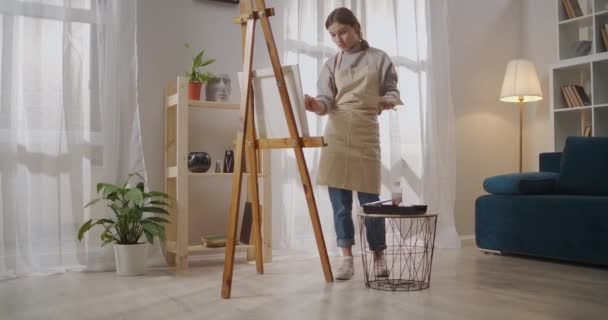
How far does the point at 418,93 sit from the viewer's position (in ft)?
13.3

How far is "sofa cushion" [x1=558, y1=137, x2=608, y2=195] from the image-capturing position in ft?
10.2

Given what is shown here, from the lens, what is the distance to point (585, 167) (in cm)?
317

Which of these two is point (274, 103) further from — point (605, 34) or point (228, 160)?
point (605, 34)

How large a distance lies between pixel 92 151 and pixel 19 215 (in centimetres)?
46

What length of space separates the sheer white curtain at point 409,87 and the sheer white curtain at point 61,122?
106 centimetres

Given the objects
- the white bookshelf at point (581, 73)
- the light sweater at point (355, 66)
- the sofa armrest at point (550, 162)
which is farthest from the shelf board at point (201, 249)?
the white bookshelf at point (581, 73)

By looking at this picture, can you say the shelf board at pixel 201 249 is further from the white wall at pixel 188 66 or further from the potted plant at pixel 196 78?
the potted plant at pixel 196 78

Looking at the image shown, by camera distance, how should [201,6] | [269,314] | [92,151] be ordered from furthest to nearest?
[201,6]
[92,151]
[269,314]

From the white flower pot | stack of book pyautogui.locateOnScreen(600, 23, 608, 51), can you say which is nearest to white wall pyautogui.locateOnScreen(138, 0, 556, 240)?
stack of book pyautogui.locateOnScreen(600, 23, 608, 51)

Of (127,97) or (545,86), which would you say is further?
(545,86)

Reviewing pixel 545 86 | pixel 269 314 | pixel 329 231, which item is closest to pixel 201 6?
pixel 329 231

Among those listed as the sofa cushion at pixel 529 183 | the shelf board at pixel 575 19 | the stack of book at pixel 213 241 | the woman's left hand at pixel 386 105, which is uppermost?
the shelf board at pixel 575 19

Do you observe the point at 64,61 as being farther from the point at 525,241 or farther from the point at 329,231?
the point at 525,241

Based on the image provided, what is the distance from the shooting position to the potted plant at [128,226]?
9.02 feet
